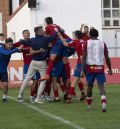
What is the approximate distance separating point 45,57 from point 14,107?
1695 mm

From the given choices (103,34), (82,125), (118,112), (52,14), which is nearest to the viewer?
(82,125)

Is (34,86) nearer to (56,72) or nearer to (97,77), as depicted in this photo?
(56,72)

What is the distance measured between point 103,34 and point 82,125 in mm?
23693

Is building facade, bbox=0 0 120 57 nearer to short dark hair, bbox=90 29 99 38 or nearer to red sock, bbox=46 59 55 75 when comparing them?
red sock, bbox=46 59 55 75

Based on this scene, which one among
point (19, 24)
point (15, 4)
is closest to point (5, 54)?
point (19, 24)

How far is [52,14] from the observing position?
3406 cm

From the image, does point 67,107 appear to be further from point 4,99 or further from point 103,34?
point 103,34

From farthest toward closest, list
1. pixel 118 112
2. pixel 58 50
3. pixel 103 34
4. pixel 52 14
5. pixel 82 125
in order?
pixel 103 34 → pixel 52 14 → pixel 58 50 → pixel 118 112 → pixel 82 125

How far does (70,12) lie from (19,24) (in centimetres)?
326

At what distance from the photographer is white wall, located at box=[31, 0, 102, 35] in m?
33.8

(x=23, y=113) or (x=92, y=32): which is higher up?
(x=92, y=32)

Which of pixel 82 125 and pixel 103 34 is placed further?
pixel 103 34

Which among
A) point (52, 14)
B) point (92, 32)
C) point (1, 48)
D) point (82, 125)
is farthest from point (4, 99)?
point (52, 14)

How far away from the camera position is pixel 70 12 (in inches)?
1348
